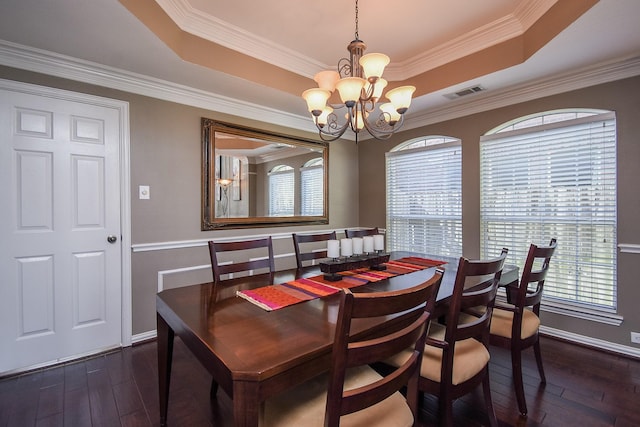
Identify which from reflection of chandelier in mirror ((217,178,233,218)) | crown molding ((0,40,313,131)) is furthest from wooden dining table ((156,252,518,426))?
crown molding ((0,40,313,131))

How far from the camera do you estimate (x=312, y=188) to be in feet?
13.2

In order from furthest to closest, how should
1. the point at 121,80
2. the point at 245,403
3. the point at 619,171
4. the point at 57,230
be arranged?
1. the point at 121,80
2. the point at 619,171
3. the point at 57,230
4. the point at 245,403

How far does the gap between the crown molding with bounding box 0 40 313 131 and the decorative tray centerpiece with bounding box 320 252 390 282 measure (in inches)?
85.3

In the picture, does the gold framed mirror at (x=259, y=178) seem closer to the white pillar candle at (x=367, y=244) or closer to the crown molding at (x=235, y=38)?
the crown molding at (x=235, y=38)

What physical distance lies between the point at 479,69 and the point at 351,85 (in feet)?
5.31

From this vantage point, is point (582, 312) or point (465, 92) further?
point (465, 92)

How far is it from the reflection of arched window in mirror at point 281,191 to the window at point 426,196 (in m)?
1.43

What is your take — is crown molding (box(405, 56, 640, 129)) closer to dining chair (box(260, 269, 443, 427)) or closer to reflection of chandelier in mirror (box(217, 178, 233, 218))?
reflection of chandelier in mirror (box(217, 178, 233, 218))

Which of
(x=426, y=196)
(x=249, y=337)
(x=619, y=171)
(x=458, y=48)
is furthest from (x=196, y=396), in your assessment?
(x=619, y=171)

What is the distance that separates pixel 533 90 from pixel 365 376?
3.10 m

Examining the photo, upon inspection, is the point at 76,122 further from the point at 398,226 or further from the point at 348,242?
the point at 398,226

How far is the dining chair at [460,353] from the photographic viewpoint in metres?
1.31

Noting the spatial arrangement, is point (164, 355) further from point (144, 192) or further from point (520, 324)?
point (520, 324)

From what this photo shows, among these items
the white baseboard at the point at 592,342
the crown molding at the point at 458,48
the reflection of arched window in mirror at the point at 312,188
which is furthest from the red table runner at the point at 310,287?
the crown molding at the point at 458,48
